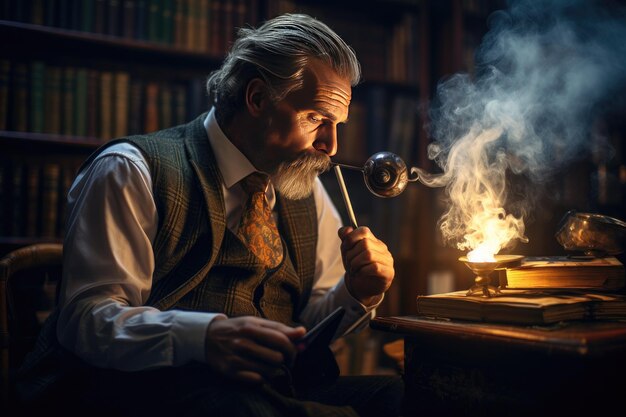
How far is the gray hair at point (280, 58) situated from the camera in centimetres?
170

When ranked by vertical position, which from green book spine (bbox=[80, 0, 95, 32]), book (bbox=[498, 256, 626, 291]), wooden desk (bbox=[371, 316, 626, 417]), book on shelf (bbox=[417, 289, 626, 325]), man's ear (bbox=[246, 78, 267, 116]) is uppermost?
green book spine (bbox=[80, 0, 95, 32])

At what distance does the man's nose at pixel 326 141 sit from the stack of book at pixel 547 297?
597 millimetres

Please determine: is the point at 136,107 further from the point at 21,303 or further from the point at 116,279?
the point at 116,279

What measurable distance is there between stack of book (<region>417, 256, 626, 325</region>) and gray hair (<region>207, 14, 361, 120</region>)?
30.9 inches

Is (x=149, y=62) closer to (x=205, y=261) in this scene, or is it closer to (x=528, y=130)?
(x=205, y=261)

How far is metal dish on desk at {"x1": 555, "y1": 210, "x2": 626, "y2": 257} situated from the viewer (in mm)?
1423

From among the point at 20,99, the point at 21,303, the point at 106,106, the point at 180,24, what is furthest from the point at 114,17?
the point at 21,303

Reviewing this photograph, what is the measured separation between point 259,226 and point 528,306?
0.82m

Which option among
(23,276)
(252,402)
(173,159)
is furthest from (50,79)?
(252,402)

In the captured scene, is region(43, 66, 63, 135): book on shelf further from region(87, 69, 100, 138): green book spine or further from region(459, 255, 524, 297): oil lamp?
region(459, 255, 524, 297): oil lamp

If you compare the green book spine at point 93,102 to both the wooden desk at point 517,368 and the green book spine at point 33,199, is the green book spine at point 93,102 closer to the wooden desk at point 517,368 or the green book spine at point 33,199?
the green book spine at point 33,199

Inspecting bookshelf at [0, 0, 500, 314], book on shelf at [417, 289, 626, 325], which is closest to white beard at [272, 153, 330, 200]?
book on shelf at [417, 289, 626, 325]

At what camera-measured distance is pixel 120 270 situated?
135 centimetres

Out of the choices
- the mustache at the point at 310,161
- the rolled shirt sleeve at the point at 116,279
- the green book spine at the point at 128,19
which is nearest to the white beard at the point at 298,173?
the mustache at the point at 310,161
